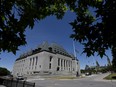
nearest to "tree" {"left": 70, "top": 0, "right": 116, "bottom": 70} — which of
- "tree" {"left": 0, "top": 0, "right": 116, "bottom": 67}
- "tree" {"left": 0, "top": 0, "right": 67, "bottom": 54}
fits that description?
"tree" {"left": 0, "top": 0, "right": 116, "bottom": 67}

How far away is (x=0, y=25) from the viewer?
5145 millimetres

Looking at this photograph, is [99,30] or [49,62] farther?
[49,62]

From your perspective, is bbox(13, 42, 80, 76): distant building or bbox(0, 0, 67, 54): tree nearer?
bbox(0, 0, 67, 54): tree

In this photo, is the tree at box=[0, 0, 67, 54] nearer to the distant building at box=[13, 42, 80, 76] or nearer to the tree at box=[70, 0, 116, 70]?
the tree at box=[70, 0, 116, 70]

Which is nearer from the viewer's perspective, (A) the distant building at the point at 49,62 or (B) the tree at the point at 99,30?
(B) the tree at the point at 99,30

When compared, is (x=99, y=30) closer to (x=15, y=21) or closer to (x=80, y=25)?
(x=80, y=25)

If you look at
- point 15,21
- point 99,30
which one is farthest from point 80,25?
point 15,21

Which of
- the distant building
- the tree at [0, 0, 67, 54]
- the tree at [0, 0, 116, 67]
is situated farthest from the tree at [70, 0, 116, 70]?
the distant building

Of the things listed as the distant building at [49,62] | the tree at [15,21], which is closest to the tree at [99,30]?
the tree at [15,21]

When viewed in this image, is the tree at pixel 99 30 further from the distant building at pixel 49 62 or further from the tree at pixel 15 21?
the distant building at pixel 49 62

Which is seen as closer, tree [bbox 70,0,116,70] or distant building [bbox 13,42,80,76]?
tree [bbox 70,0,116,70]

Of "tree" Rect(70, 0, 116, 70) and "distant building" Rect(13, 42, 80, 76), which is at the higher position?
"distant building" Rect(13, 42, 80, 76)

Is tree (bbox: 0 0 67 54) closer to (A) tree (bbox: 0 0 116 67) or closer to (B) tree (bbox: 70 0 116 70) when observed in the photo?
(A) tree (bbox: 0 0 116 67)

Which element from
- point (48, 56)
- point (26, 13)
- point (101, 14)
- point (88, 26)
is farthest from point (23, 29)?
point (48, 56)
